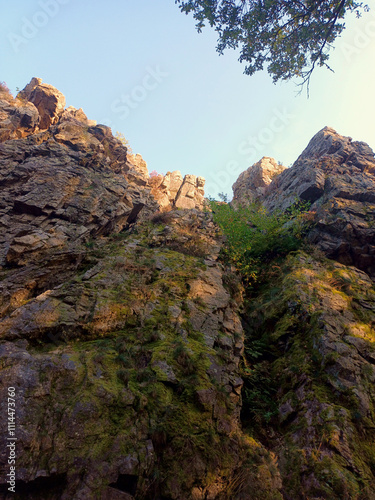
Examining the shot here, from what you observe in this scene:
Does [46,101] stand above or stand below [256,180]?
below

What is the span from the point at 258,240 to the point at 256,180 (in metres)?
19.8

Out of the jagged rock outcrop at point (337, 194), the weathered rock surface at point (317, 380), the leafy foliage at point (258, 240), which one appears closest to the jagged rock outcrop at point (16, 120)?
the leafy foliage at point (258, 240)

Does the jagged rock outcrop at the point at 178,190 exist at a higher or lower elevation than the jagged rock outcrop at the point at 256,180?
lower

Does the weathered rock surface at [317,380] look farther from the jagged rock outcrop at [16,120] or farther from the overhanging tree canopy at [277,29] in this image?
the jagged rock outcrop at [16,120]

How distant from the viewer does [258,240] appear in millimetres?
15852

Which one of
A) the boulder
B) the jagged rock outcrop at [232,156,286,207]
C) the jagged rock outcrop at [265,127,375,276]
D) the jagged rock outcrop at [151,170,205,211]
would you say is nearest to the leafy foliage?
the jagged rock outcrop at [265,127,375,276]

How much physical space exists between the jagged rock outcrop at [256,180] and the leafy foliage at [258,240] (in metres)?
12.2

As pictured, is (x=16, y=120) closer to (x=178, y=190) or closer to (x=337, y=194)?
(x=178, y=190)

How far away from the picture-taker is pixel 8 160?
704 inches

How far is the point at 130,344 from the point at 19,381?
2.92m

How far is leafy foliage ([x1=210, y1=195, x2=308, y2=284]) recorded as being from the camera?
14484 mm

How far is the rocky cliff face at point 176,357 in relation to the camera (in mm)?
4773

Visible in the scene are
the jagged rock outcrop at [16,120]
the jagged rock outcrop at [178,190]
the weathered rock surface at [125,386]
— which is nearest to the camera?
the weathered rock surface at [125,386]

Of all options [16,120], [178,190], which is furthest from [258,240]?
[16,120]
